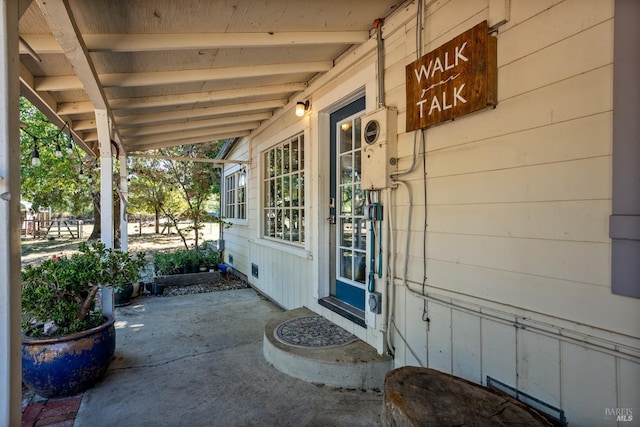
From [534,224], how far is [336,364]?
160 centimetres

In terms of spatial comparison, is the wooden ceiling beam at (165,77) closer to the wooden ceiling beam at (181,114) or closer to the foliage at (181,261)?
the wooden ceiling beam at (181,114)

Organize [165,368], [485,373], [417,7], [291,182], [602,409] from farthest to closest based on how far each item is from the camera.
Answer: [291,182]
[165,368]
[417,7]
[485,373]
[602,409]

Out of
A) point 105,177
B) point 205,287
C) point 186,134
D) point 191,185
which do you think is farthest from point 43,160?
point 105,177

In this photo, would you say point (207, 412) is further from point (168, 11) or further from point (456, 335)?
point (168, 11)

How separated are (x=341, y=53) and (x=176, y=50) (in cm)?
139

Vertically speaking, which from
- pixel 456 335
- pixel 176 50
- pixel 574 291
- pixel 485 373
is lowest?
pixel 485 373

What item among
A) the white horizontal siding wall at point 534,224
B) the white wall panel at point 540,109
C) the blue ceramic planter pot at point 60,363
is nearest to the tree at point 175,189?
the blue ceramic planter pot at point 60,363

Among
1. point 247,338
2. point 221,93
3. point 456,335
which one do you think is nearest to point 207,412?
point 247,338

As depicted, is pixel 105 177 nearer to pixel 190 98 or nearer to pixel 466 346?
pixel 190 98

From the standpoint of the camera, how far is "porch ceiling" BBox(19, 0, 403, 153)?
1.95m

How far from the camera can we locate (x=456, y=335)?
191 cm

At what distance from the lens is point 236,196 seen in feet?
22.3

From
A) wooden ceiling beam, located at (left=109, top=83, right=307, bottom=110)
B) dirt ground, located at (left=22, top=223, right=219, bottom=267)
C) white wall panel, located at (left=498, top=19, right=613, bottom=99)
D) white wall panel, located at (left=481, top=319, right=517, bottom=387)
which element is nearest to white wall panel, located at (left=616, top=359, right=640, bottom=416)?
white wall panel, located at (left=481, top=319, right=517, bottom=387)

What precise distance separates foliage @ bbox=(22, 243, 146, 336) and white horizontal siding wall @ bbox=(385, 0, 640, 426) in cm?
235
